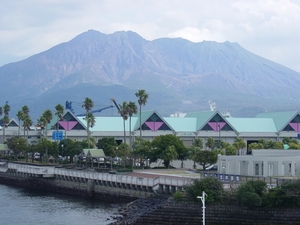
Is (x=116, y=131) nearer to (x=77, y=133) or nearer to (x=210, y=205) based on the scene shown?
(x=77, y=133)

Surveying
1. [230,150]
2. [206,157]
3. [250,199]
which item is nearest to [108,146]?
[230,150]

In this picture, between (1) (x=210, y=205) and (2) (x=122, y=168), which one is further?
(2) (x=122, y=168)

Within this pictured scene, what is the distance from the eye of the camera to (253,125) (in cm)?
15088

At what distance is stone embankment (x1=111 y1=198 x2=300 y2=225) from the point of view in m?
51.2

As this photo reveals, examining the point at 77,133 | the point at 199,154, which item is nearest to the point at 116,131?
the point at 77,133

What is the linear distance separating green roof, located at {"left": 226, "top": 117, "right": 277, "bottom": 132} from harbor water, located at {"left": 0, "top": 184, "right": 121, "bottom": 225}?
69746mm

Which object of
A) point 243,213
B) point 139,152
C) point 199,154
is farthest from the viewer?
point 139,152

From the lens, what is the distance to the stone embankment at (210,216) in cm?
5122

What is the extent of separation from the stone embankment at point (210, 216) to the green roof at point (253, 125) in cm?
9263

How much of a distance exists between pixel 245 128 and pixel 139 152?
5418cm

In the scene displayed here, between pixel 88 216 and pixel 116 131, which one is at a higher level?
pixel 116 131

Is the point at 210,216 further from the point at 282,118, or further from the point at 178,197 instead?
the point at 282,118

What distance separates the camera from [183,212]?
54.4 m

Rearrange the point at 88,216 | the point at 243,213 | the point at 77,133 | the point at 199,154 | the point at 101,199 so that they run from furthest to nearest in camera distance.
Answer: the point at 77,133 → the point at 199,154 → the point at 101,199 → the point at 88,216 → the point at 243,213
